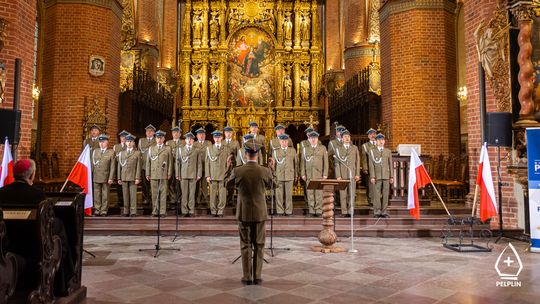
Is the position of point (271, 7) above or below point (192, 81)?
above

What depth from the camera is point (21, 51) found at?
8328 millimetres

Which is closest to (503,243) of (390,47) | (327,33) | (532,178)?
(532,178)

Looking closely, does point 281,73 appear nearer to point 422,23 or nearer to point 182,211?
point 422,23

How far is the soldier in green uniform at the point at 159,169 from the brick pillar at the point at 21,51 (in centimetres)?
240

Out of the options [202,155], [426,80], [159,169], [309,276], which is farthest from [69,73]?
[426,80]

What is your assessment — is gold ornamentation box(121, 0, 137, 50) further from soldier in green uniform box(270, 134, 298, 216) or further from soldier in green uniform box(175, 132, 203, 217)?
soldier in green uniform box(270, 134, 298, 216)

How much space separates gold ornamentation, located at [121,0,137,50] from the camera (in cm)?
1881

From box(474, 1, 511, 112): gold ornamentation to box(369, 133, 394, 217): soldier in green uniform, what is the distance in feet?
7.84

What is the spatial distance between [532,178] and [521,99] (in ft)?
6.15

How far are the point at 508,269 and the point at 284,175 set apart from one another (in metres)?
4.92

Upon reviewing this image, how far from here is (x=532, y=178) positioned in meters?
6.75

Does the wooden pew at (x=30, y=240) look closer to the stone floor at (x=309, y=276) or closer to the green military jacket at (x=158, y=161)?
the stone floor at (x=309, y=276)

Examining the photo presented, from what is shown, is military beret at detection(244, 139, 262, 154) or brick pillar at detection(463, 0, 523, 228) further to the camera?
brick pillar at detection(463, 0, 523, 228)

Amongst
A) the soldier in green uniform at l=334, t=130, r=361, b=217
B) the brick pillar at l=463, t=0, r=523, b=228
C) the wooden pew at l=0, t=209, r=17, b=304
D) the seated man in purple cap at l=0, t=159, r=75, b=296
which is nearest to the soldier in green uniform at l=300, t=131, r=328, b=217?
the soldier in green uniform at l=334, t=130, r=361, b=217
